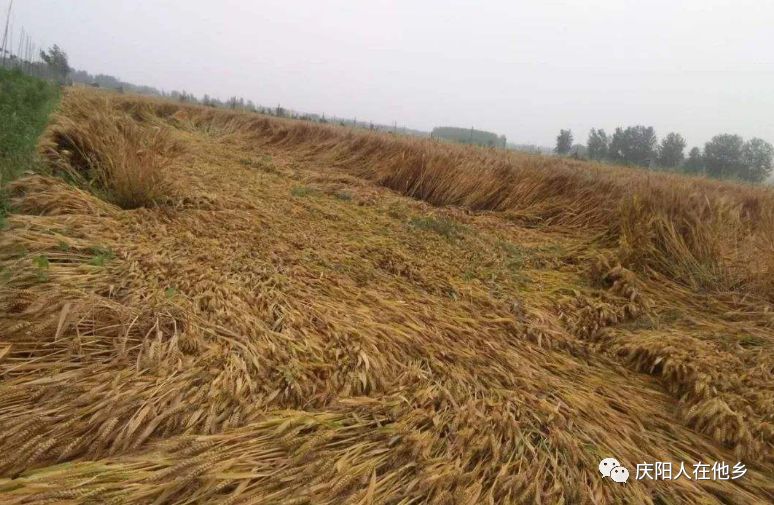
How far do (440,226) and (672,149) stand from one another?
5050 cm

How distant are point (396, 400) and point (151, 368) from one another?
3.21 ft

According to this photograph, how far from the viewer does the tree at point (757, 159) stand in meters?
27.5

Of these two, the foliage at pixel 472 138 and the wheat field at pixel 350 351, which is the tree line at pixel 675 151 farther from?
the wheat field at pixel 350 351

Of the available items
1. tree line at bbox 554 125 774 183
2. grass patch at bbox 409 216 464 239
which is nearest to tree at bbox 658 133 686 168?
tree line at bbox 554 125 774 183

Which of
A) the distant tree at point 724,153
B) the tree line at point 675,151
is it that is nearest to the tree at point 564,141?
the tree line at point 675,151

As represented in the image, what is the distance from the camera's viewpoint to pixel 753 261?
2889 mm

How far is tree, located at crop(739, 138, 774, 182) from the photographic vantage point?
27508mm

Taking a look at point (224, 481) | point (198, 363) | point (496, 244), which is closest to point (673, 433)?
point (224, 481)

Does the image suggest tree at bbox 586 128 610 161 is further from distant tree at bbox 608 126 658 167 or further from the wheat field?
the wheat field

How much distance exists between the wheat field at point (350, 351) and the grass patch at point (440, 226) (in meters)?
0.24

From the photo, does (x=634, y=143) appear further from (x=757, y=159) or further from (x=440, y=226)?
(x=440, y=226)

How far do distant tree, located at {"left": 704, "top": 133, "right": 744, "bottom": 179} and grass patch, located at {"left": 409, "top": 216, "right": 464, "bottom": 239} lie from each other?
39.3m

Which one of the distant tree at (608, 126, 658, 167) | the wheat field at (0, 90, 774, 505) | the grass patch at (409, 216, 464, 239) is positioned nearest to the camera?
the wheat field at (0, 90, 774, 505)

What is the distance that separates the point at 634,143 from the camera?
43500mm
